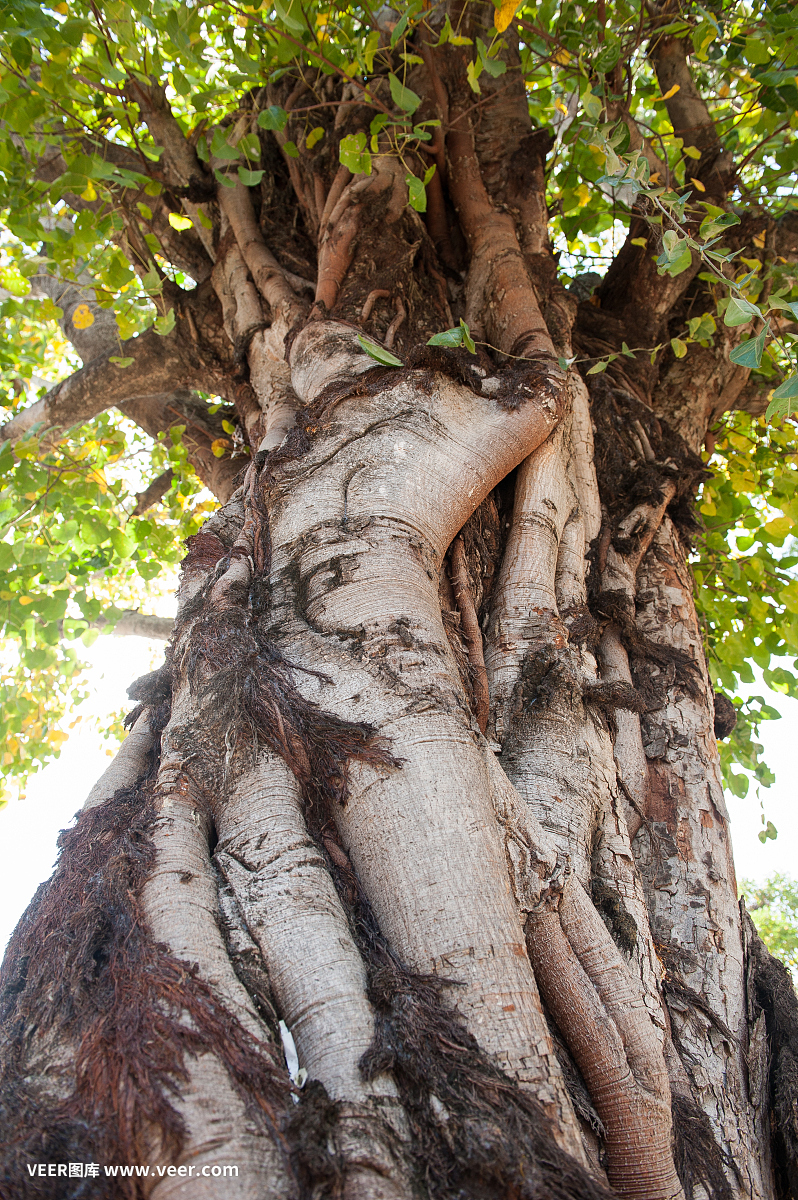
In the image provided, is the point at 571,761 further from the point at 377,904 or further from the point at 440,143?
the point at 440,143

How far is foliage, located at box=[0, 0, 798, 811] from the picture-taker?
2250 mm

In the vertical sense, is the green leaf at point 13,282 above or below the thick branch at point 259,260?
above

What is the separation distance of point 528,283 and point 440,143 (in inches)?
31.7

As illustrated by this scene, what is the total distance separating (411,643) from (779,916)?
14.7m

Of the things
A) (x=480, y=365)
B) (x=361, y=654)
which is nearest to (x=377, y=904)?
(x=361, y=654)

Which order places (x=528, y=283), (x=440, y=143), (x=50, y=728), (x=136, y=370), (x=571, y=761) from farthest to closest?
(x=50, y=728) < (x=136, y=370) < (x=440, y=143) < (x=528, y=283) < (x=571, y=761)

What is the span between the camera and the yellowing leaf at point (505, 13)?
2045 millimetres

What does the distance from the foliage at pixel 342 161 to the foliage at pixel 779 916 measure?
9.60 metres

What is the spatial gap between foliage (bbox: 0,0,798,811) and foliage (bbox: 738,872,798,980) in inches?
378

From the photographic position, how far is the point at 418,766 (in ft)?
4.69

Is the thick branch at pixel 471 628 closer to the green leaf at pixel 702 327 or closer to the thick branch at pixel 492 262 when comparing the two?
the thick branch at pixel 492 262

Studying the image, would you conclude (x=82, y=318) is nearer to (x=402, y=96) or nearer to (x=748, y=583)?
(x=402, y=96)

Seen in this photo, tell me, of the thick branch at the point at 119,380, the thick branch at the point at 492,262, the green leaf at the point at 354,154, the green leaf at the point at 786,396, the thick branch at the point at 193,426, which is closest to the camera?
the green leaf at the point at 786,396

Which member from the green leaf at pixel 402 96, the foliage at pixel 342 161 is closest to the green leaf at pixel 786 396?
the foliage at pixel 342 161
